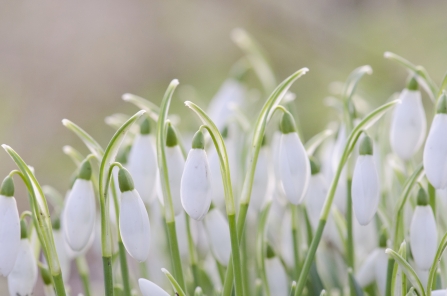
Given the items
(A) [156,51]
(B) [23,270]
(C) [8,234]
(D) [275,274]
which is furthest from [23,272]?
(A) [156,51]

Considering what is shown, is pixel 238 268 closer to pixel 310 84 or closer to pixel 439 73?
pixel 439 73

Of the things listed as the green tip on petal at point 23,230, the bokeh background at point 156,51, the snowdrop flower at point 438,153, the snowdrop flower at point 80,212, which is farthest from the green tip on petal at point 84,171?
the bokeh background at point 156,51

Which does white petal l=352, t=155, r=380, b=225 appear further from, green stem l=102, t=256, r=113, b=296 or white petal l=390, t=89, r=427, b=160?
green stem l=102, t=256, r=113, b=296

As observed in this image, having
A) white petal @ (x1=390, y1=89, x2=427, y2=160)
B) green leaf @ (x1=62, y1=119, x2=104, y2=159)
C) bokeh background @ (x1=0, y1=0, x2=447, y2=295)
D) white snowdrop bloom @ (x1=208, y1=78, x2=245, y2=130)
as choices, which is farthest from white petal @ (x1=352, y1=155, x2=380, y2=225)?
bokeh background @ (x1=0, y1=0, x2=447, y2=295)

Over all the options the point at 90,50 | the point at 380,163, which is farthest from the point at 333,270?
the point at 90,50

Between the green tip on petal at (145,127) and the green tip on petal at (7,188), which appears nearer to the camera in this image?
the green tip on petal at (7,188)

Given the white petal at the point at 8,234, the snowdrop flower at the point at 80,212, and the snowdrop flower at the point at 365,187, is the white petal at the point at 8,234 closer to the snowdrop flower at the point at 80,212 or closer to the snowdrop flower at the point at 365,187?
the snowdrop flower at the point at 80,212

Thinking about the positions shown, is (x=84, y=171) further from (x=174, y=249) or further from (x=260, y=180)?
(x=260, y=180)

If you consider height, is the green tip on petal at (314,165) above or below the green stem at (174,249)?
above

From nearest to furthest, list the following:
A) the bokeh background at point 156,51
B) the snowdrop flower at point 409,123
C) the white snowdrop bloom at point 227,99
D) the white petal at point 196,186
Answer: the white petal at point 196,186, the snowdrop flower at point 409,123, the white snowdrop bloom at point 227,99, the bokeh background at point 156,51
